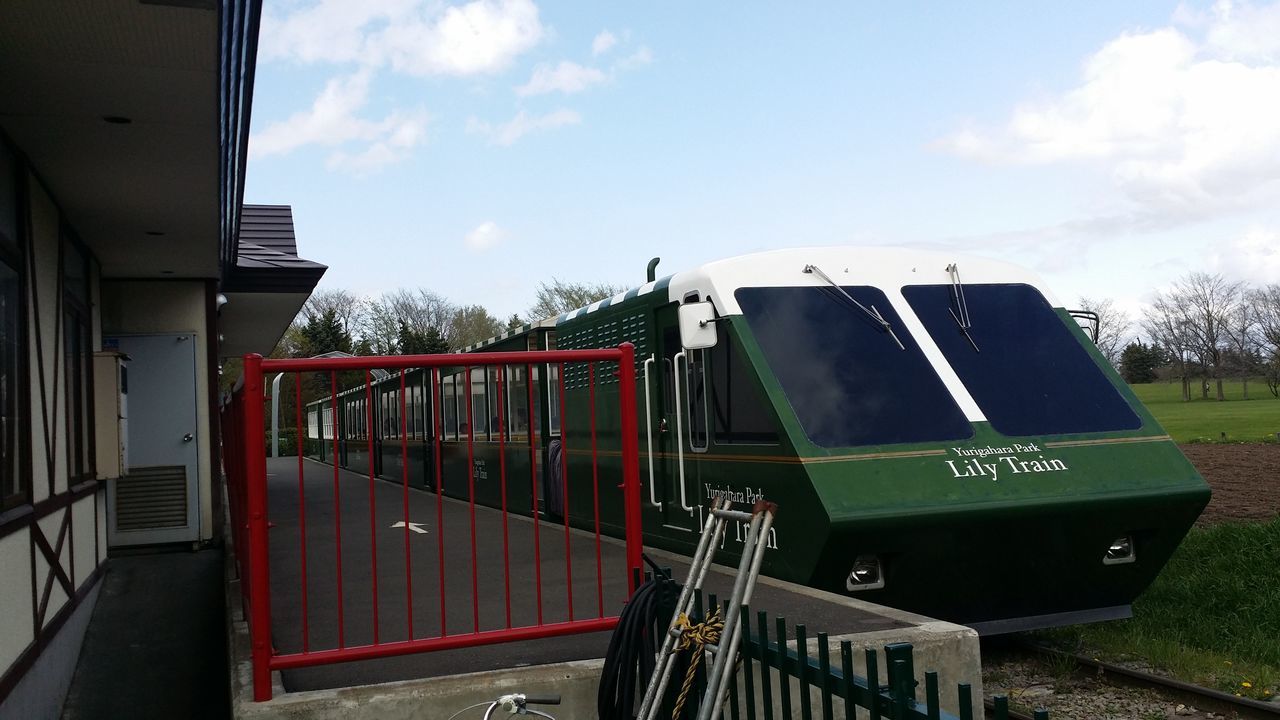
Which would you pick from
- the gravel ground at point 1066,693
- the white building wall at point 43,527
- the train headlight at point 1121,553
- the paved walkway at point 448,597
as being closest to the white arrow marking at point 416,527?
the paved walkway at point 448,597

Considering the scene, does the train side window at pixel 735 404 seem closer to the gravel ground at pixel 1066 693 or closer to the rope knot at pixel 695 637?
the gravel ground at pixel 1066 693

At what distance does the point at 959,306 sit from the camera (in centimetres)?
773

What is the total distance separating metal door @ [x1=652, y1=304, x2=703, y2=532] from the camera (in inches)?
322

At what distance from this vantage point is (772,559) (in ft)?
23.2

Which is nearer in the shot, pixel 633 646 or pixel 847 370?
pixel 633 646

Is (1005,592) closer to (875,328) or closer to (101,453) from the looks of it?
(875,328)

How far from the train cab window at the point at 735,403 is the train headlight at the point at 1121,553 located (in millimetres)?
2286

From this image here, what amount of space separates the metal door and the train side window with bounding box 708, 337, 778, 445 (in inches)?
17.4

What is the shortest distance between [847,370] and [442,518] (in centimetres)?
374

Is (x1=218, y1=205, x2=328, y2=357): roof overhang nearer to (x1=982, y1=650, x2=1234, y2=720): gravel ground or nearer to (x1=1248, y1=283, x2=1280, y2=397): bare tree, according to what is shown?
(x1=982, y1=650, x2=1234, y2=720): gravel ground

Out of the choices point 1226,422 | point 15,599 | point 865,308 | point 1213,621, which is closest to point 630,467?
point 865,308

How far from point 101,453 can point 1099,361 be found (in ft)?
26.2

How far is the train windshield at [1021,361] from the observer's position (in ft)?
24.0

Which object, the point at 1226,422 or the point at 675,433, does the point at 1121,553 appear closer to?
the point at 675,433
